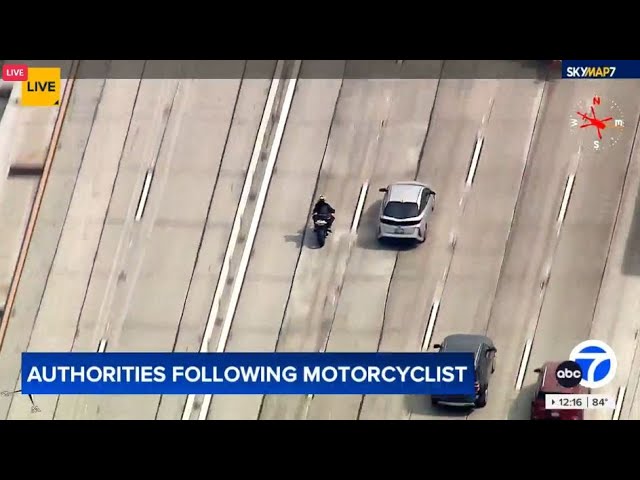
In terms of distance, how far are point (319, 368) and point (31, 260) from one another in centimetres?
1183

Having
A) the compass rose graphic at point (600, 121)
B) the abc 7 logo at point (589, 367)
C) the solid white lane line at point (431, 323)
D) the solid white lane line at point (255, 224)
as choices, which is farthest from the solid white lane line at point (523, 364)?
the solid white lane line at point (255, 224)

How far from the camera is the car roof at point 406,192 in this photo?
164 feet

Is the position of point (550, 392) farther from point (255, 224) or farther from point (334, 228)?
point (255, 224)

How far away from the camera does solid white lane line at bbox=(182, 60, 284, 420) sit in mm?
48031

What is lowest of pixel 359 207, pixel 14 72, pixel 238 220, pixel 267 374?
pixel 267 374

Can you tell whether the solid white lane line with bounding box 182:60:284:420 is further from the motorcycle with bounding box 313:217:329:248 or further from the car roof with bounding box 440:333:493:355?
the car roof with bounding box 440:333:493:355

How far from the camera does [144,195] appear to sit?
2003 inches

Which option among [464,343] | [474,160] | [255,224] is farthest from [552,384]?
[255,224]

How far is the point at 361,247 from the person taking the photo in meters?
50.1

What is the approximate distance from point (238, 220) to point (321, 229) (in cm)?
371

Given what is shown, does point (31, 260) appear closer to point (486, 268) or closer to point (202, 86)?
point (202, 86)

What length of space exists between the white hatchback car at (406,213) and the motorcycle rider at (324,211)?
70.2 inches

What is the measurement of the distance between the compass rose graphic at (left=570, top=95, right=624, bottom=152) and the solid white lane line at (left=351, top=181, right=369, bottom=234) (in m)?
7.90

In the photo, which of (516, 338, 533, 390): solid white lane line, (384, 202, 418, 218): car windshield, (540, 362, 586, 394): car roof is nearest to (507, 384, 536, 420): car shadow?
(516, 338, 533, 390): solid white lane line
